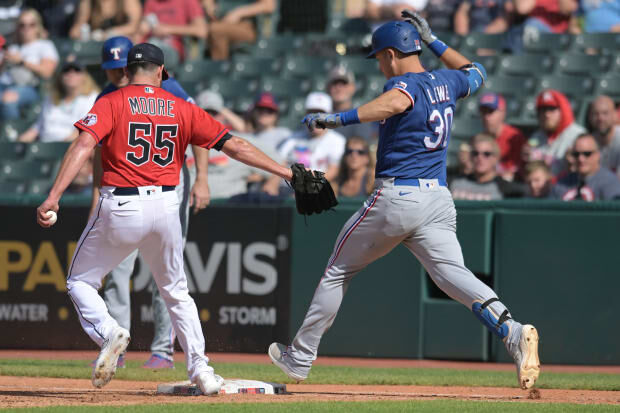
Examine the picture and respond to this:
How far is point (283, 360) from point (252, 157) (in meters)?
1.26

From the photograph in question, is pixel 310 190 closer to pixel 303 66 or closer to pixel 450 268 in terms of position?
pixel 450 268

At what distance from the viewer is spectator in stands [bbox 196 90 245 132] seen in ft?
32.6

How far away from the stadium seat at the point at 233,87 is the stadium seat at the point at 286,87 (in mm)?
178

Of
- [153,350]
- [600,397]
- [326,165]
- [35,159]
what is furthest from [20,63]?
[600,397]

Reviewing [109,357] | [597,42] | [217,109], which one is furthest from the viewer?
[597,42]

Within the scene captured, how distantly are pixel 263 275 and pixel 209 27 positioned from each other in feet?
19.2

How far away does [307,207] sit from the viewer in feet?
18.9

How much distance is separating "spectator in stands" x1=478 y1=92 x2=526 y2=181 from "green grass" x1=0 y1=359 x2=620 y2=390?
2766 millimetres

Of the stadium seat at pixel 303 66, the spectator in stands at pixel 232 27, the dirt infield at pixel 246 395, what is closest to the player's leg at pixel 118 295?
the dirt infield at pixel 246 395

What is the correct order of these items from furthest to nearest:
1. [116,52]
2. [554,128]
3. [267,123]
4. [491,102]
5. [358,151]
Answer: [267,123] → [491,102] → [554,128] → [358,151] → [116,52]

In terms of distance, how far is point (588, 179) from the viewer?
8742 mm

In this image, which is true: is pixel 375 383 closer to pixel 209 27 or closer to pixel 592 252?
pixel 592 252

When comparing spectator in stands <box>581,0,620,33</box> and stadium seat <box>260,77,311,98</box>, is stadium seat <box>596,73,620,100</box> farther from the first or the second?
stadium seat <box>260,77,311,98</box>

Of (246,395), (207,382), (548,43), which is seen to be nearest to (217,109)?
(548,43)
